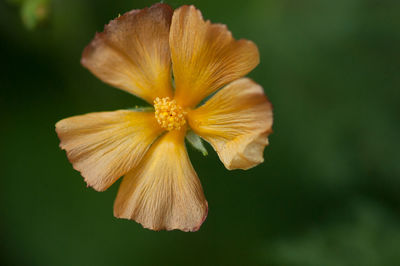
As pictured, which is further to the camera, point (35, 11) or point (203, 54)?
point (35, 11)

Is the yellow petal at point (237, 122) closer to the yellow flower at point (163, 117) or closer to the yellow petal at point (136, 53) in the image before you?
the yellow flower at point (163, 117)

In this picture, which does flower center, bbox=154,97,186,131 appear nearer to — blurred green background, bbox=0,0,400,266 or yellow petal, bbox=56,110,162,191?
yellow petal, bbox=56,110,162,191

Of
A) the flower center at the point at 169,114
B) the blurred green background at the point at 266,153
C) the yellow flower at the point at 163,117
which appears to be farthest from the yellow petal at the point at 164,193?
the blurred green background at the point at 266,153

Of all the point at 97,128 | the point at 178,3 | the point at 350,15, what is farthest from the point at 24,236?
the point at 350,15

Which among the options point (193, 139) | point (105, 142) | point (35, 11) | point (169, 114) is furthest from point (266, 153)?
point (35, 11)

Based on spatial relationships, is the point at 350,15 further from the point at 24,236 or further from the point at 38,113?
the point at 24,236

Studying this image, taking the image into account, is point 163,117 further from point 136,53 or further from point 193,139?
point 136,53
